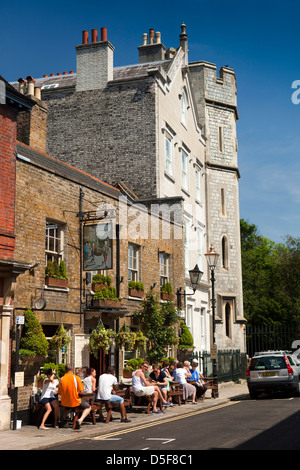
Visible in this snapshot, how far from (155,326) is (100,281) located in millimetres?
4016

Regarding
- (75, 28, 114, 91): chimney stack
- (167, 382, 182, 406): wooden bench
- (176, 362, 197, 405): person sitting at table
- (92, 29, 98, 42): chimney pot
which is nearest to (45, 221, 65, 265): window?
(167, 382, 182, 406): wooden bench

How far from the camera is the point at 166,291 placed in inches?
911

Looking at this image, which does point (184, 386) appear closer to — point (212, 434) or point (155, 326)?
point (155, 326)

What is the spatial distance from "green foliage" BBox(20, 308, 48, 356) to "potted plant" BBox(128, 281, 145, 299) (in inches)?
245

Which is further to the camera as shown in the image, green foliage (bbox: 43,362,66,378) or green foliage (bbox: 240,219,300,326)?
green foliage (bbox: 240,219,300,326)

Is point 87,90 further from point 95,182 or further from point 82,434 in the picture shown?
point 82,434

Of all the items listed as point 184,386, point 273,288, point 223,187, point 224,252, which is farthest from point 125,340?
point 273,288

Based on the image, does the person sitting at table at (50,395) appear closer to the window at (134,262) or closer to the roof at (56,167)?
the roof at (56,167)

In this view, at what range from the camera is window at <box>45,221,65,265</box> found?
15938 millimetres

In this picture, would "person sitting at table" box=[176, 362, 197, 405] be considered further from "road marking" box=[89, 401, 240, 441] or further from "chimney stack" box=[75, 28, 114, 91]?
"chimney stack" box=[75, 28, 114, 91]

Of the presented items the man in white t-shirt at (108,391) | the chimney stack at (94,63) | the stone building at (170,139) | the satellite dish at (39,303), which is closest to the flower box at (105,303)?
the satellite dish at (39,303)

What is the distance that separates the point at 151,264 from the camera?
22.2 metres

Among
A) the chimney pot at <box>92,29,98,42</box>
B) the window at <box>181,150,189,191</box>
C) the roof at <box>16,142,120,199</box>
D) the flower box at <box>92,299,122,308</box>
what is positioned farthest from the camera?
the window at <box>181,150,189,191</box>

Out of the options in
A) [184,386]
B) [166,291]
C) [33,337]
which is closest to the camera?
[33,337]
